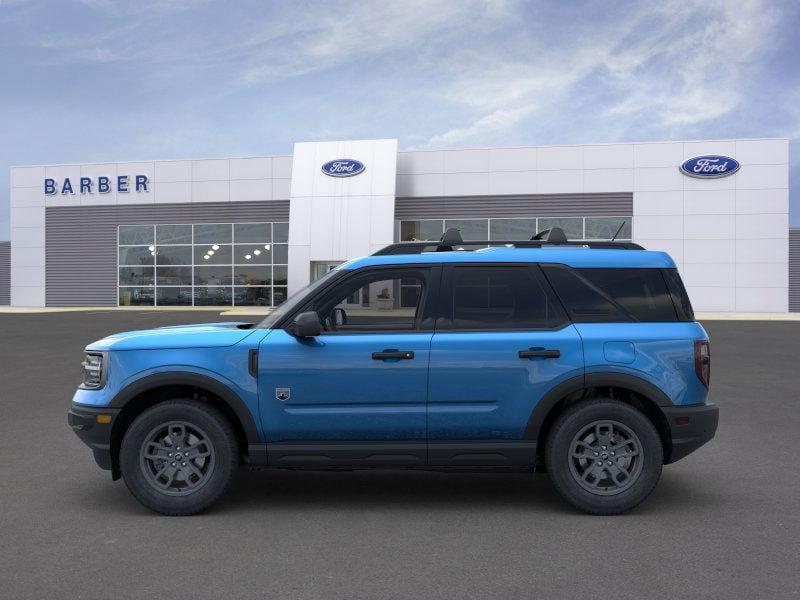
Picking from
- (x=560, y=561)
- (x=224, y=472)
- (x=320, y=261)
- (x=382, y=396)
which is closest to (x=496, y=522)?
(x=560, y=561)

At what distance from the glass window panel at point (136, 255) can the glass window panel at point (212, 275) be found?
2910 mm

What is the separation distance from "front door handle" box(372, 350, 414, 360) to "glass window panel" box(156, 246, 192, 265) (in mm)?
37205

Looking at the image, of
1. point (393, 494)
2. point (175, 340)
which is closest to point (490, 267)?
point (393, 494)

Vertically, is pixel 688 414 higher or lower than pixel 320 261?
lower

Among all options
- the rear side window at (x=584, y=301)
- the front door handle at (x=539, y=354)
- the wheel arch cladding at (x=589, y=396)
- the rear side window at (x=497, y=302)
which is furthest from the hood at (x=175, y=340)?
the rear side window at (x=584, y=301)

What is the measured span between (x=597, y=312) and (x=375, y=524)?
80.8 inches

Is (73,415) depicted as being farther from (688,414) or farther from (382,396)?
(688,414)

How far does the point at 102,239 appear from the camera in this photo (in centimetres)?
4131

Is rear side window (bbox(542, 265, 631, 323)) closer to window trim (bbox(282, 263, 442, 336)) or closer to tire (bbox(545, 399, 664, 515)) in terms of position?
tire (bbox(545, 399, 664, 515))

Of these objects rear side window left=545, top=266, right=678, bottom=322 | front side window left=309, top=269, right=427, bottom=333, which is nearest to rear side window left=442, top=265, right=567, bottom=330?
rear side window left=545, top=266, right=678, bottom=322

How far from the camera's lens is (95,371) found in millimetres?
5121

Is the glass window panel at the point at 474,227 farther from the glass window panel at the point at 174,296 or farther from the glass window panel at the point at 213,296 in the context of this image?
the glass window panel at the point at 174,296

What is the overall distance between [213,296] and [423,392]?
3660 centimetres

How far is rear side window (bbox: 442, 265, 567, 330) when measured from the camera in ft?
16.7
